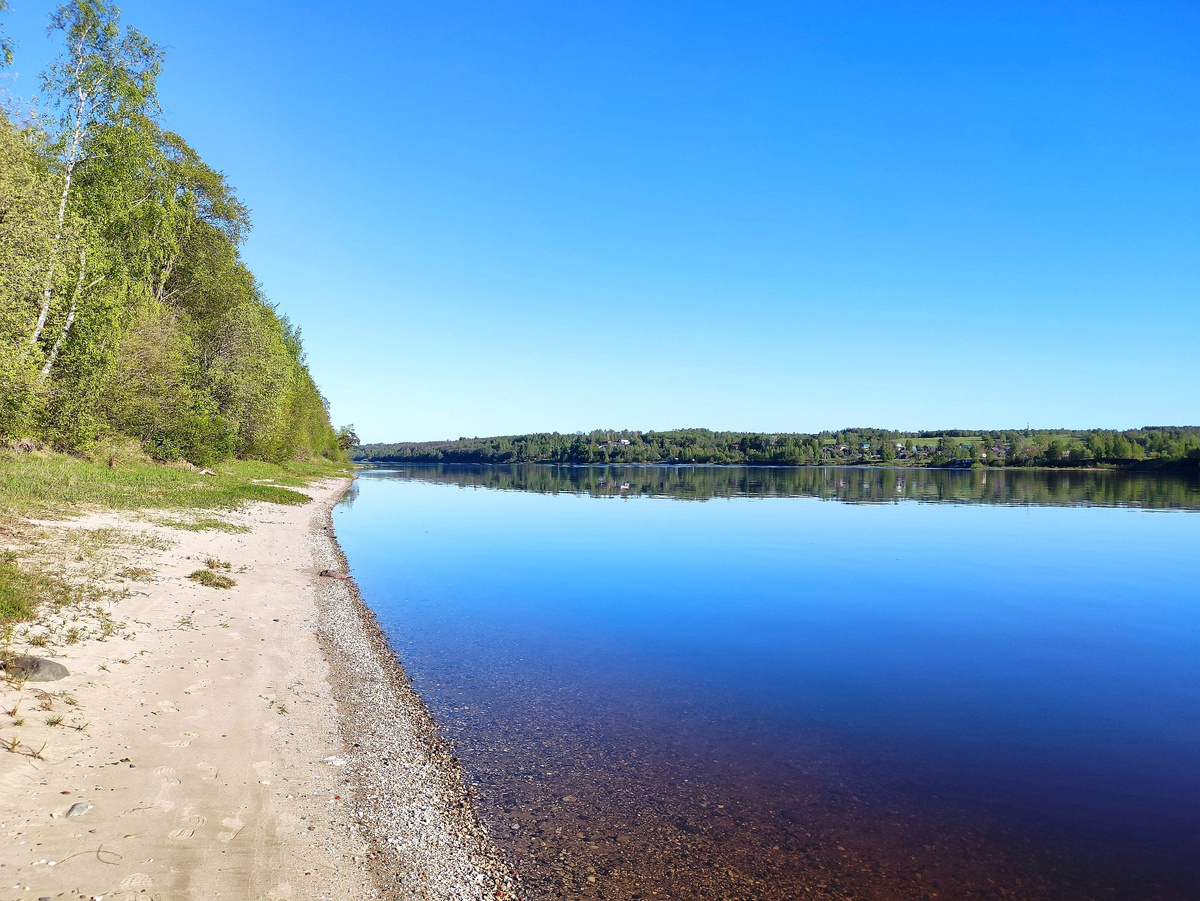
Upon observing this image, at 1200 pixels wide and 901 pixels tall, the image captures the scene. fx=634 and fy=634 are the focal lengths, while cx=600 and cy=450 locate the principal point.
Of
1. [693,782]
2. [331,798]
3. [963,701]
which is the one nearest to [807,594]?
[963,701]

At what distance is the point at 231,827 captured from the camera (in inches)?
309

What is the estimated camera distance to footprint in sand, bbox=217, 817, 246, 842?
761 centimetres

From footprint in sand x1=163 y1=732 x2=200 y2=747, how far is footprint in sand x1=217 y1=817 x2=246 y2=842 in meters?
2.32

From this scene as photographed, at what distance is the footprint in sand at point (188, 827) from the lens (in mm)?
7441

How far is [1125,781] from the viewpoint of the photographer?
1187 centimetres

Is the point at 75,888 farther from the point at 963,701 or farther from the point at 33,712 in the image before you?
the point at 963,701

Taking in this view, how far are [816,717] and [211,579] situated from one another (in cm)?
1744

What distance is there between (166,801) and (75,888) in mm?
1911

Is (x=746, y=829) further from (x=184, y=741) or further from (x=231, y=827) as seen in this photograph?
(x=184, y=741)

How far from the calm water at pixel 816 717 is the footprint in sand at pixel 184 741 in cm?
455

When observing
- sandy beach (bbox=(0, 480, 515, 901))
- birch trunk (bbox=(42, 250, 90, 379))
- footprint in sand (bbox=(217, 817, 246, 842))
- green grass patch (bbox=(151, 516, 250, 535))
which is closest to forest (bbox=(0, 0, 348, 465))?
birch trunk (bbox=(42, 250, 90, 379))

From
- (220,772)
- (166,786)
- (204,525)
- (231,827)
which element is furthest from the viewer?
(204,525)

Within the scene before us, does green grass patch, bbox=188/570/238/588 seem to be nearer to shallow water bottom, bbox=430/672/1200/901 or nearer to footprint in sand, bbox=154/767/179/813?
shallow water bottom, bbox=430/672/1200/901

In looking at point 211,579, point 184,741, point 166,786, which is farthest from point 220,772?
point 211,579
